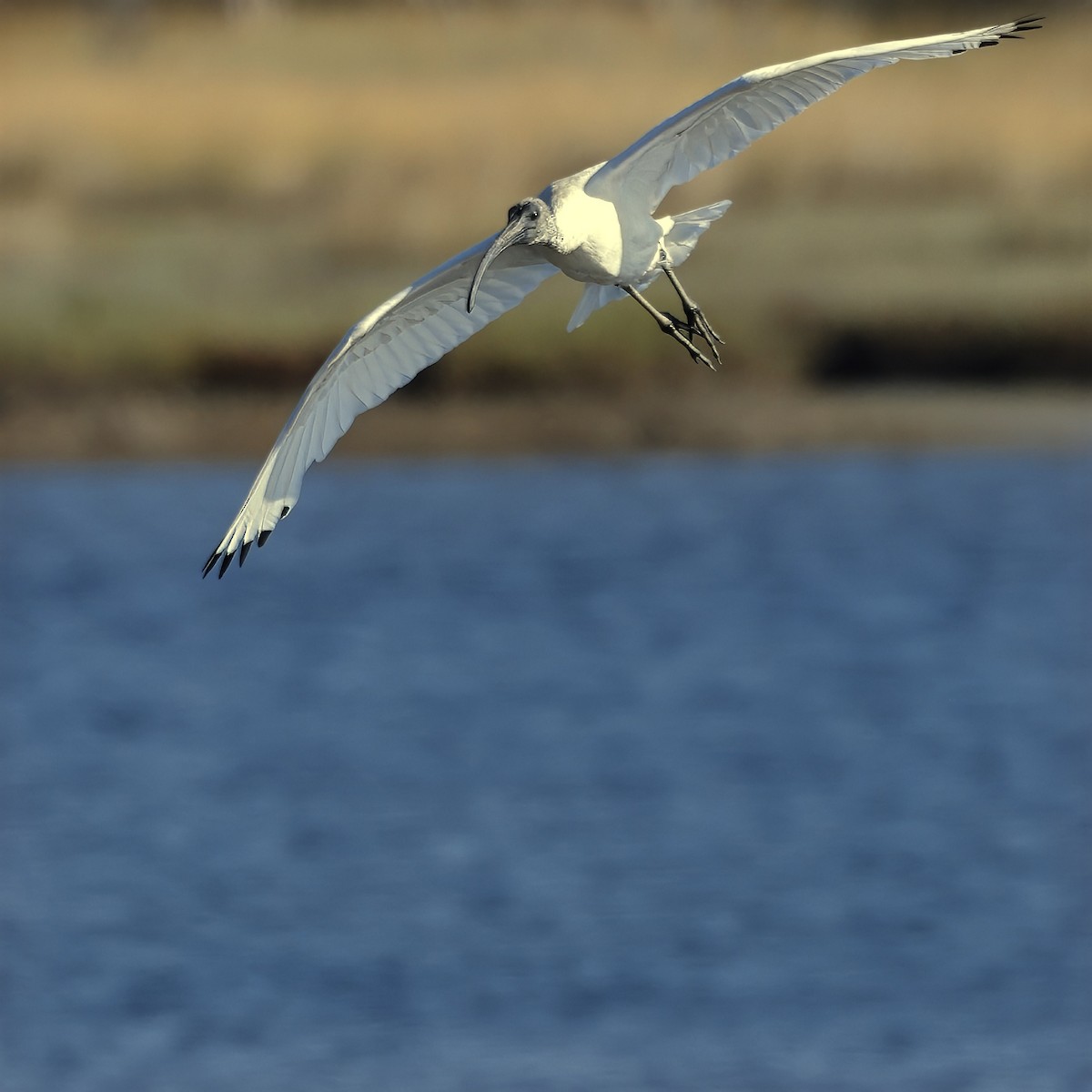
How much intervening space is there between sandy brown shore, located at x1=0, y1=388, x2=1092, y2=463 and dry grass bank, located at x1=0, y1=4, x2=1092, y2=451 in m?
0.22

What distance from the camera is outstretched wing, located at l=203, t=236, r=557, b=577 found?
6.77 metres

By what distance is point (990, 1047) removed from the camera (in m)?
9.37

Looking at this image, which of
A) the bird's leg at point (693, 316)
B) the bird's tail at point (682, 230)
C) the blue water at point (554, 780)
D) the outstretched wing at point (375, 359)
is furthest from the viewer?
the blue water at point (554, 780)

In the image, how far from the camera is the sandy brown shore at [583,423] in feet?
58.5

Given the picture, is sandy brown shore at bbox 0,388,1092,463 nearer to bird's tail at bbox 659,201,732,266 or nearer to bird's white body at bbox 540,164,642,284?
bird's tail at bbox 659,201,732,266

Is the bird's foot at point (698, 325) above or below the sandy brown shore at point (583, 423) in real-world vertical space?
below

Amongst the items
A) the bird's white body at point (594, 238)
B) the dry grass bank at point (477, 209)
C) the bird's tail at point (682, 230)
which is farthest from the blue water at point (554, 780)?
the bird's white body at point (594, 238)

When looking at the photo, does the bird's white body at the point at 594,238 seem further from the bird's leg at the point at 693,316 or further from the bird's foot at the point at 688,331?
the bird's foot at the point at 688,331

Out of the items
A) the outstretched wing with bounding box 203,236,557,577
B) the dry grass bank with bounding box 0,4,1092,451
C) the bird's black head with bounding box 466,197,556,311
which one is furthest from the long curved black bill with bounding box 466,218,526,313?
the dry grass bank with bounding box 0,4,1092,451

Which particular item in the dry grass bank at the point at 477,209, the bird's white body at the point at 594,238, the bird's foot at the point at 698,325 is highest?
the dry grass bank at the point at 477,209

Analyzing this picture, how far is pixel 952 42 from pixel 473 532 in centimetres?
1187

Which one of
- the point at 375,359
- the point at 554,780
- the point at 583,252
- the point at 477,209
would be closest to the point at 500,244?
the point at 583,252

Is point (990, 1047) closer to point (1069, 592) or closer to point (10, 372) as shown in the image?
point (1069, 592)

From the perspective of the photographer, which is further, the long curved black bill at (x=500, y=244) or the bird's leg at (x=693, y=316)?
the bird's leg at (x=693, y=316)
